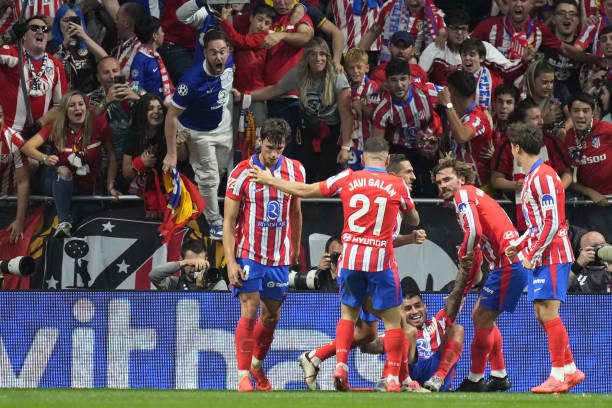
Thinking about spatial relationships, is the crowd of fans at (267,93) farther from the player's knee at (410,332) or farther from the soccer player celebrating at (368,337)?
the player's knee at (410,332)

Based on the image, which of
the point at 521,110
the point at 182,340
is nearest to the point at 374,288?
the point at 182,340

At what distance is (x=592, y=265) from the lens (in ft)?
33.3

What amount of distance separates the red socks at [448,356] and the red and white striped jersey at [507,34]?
16.3 feet

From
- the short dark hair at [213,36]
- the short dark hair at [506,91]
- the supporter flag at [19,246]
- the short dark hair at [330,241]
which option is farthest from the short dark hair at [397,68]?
the supporter flag at [19,246]

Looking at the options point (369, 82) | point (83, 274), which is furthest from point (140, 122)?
point (369, 82)

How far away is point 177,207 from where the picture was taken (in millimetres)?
11297

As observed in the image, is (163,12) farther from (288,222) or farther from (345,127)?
(288,222)

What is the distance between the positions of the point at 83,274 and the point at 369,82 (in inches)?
151

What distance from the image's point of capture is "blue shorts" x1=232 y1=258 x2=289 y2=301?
905 cm

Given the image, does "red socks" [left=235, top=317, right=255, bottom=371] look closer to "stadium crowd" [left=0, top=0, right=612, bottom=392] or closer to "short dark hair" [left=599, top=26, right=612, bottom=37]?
"stadium crowd" [left=0, top=0, right=612, bottom=392]

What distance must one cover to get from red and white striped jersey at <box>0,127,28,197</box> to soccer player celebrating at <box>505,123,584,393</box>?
18.0 feet

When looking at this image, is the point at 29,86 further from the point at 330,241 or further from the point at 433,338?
the point at 433,338

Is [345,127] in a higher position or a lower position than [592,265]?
higher

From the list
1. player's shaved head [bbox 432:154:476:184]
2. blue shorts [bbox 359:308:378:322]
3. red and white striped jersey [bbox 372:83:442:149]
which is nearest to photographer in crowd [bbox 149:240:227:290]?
blue shorts [bbox 359:308:378:322]
